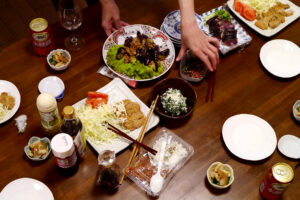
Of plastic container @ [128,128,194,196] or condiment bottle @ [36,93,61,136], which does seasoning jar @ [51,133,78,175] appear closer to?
condiment bottle @ [36,93,61,136]

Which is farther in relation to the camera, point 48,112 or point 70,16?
point 70,16

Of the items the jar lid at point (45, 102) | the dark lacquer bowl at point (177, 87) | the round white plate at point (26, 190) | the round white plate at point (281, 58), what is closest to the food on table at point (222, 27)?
the round white plate at point (281, 58)

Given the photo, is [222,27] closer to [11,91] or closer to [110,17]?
[110,17]

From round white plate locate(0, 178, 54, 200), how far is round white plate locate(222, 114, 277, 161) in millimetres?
1118

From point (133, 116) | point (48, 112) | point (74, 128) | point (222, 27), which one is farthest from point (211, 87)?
point (48, 112)

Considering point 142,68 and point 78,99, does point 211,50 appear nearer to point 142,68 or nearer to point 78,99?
point 142,68

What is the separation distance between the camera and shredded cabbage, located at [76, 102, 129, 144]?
2004mm

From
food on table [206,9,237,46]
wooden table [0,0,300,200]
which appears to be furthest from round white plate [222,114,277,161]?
food on table [206,9,237,46]

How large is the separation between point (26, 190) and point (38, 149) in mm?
242

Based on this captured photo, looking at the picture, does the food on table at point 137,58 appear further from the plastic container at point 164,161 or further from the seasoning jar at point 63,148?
the seasoning jar at point 63,148

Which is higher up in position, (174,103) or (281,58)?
(174,103)

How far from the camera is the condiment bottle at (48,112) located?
1714 millimetres

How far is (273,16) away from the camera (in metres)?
2.67

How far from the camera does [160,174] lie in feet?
6.17
